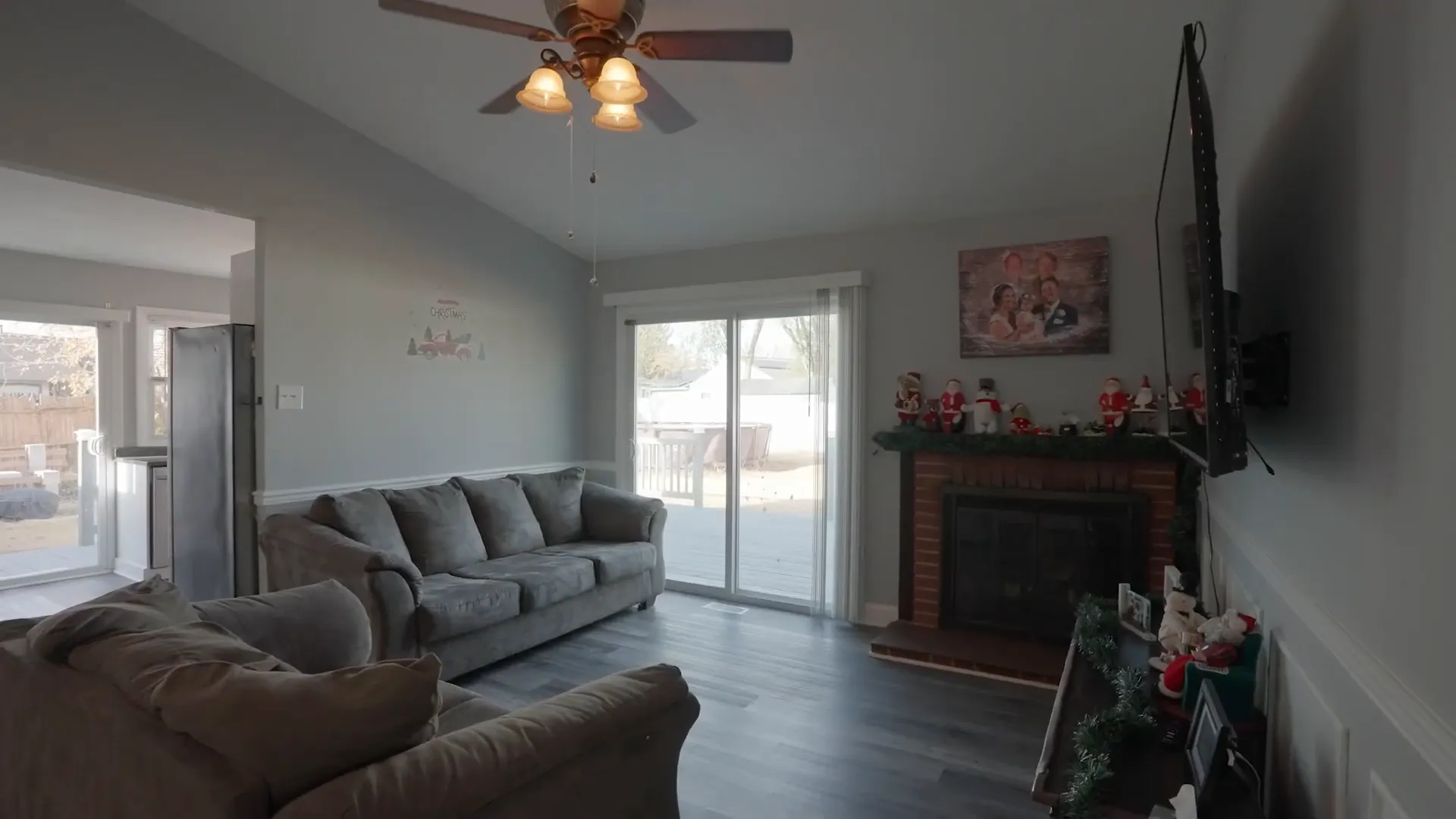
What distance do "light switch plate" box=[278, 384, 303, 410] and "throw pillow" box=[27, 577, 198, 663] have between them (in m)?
2.06

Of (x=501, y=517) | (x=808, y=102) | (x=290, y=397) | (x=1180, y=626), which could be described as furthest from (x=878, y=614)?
(x=290, y=397)

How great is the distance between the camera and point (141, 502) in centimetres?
525

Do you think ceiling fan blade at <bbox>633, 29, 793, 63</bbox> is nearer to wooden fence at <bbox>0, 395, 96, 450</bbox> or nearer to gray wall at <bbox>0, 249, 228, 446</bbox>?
gray wall at <bbox>0, 249, 228, 446</bbox>

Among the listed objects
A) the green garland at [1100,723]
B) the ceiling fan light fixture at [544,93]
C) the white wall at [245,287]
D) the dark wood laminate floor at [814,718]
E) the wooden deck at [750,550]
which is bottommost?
the dark wood laminate floor at [814,718]

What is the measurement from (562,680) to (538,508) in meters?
1.44

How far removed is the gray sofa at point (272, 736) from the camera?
1.26m

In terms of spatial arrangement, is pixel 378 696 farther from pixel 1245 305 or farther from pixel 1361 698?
pixel 1245 305

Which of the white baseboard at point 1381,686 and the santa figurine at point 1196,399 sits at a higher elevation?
the santa figurine at point 1196,399

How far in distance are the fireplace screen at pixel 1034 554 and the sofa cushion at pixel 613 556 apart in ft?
5.85

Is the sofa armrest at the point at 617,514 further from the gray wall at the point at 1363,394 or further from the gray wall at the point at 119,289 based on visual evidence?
the gray wall at the point at 119,289

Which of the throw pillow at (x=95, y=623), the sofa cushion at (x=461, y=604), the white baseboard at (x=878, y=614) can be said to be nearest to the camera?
the throw pillow at (x=95, y=623)

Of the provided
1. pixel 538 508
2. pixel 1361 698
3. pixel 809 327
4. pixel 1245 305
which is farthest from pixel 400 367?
pixel 1361 698

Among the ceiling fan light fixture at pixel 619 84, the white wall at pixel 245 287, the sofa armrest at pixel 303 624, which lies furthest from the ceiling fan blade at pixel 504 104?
the white wall at pixel 245 287

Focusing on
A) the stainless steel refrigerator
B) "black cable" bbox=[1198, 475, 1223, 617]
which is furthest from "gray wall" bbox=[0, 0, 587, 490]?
"black cable" bbox=[1198, 475, 1223, 617]
